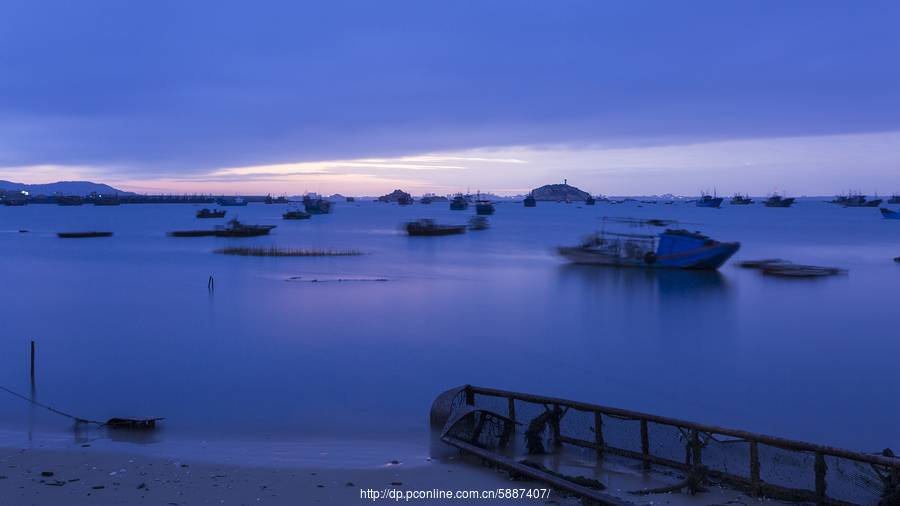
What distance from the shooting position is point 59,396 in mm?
10719

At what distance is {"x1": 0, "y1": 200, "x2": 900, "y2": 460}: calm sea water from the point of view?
10305 mm

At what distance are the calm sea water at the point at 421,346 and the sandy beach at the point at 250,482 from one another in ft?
6.16

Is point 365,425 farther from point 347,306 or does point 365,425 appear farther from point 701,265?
point 701,265

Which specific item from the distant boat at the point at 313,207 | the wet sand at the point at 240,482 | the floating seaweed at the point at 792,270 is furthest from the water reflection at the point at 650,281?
the distant boat at the point at 313,207

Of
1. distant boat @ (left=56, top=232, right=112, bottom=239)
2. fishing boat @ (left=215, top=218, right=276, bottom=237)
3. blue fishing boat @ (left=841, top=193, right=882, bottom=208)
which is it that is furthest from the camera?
blue fishing boat @ (left=841, top=193, right=882, bottom=208)

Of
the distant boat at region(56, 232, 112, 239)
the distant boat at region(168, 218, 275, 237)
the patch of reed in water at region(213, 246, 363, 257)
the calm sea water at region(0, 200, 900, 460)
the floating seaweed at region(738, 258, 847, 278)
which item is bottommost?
the calm sea water at region(0, 200, 900, 460)

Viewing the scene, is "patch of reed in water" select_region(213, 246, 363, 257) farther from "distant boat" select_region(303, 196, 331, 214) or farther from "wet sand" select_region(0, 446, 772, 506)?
"distant boat" select_region(303, 196, 331, 214)

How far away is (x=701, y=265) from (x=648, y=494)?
86.6ft

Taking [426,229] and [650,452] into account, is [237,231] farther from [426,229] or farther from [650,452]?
[650,452]

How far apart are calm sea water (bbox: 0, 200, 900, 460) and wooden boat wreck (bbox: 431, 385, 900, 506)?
182 cm

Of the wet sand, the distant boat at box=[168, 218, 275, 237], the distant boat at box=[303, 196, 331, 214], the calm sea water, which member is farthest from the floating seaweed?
the distant boat at box=[303, 196, 331, 214]

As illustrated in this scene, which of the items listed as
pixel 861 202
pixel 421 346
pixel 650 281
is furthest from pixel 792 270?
pixel 861 202

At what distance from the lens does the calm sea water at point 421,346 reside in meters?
10.3

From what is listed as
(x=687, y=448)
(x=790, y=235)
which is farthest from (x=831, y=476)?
(x=790, y=235)
